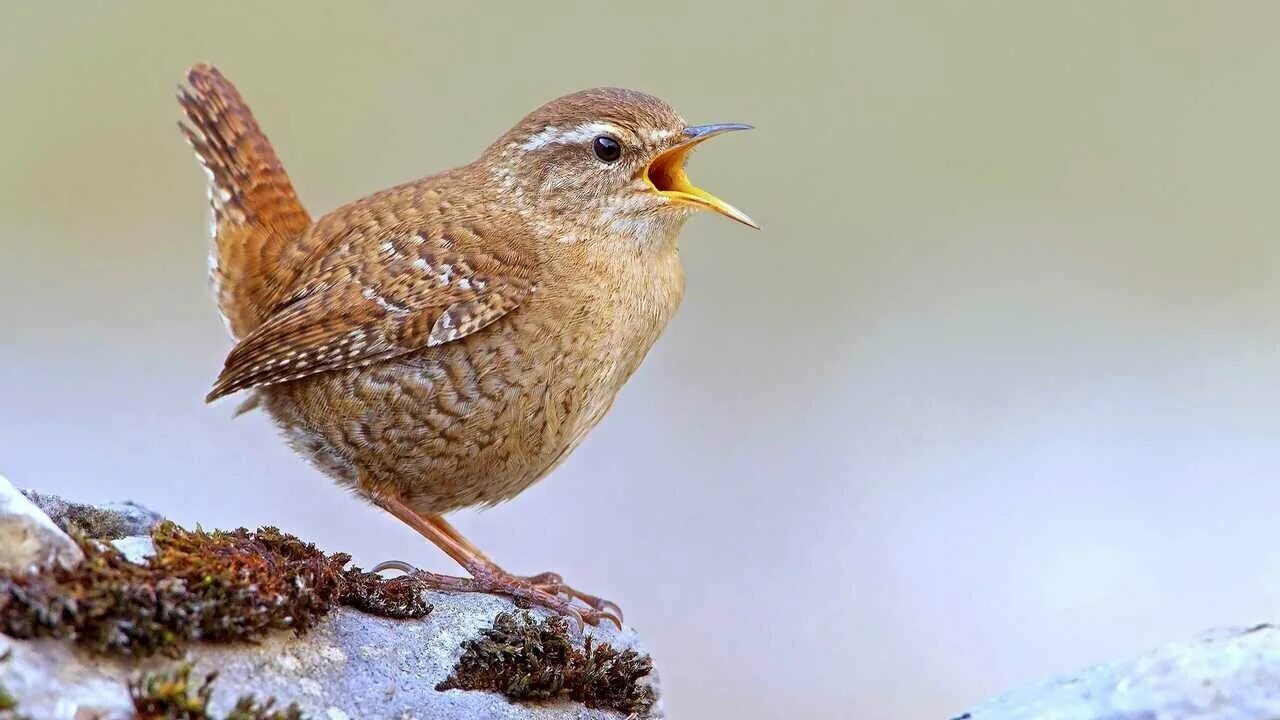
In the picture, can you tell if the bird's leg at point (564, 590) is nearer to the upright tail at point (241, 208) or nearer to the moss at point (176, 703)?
the upright tail at point (241, 208)

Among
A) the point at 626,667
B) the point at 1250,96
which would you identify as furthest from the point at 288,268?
the point at 1250,96

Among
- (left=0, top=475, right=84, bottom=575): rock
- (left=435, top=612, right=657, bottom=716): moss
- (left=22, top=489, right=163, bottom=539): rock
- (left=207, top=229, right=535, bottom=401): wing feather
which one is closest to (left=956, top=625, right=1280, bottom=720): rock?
(left=435, top=612, right=657, bottom=716): moss

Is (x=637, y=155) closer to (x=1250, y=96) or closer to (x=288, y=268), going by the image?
(x=288, y=268)

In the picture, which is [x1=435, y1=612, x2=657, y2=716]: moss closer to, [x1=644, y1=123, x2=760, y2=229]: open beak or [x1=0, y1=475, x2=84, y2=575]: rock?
[x1=0, y1=475, x2=84, y2=575]: rock

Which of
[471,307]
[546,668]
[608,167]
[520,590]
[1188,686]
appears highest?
[608,167]

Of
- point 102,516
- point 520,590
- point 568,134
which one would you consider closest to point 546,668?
point 520,590

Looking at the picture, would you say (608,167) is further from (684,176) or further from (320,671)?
(320,671)

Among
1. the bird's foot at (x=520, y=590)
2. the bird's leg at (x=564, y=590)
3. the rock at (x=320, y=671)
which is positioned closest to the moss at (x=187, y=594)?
the rock at (x=320, y=671)
